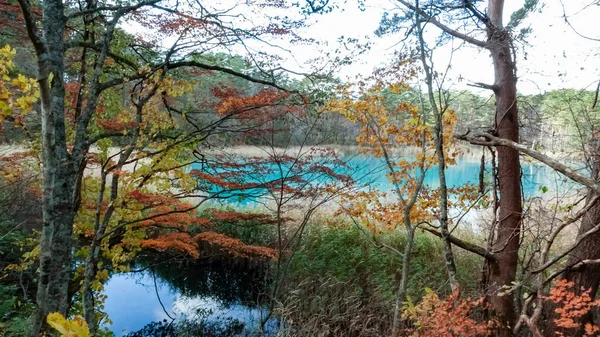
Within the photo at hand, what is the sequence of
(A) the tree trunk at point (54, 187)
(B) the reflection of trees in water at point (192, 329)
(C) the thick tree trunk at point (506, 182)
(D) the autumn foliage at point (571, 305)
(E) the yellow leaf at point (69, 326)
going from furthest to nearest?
(B) the reflection of trees in water at point (192, 329)
(C) the thick tree trunk at point (506, 182)
(D) the autumn foliage at point (571, 305)
(A) the tree trunk at point (54, 187)
(E) the yellow leaf at point (69, 326)

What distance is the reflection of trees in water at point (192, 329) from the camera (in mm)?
5988

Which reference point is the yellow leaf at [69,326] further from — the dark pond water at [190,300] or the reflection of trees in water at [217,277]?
the reflection of trees in water at [217,277]

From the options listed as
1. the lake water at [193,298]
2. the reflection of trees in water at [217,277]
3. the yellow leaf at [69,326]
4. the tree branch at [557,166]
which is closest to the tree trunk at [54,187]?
the yellow leaf at [69,326]

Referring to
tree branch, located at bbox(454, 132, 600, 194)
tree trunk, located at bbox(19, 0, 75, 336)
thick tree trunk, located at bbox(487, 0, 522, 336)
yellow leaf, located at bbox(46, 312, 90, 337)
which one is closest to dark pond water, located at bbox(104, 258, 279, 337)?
tree trunk, located at bbox(19, 0, 75, 336)

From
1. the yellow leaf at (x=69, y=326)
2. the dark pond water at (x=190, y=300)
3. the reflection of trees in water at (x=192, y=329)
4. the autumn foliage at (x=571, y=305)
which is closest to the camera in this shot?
the yellow leaf at (x=69, y=326)

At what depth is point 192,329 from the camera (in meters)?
6.07

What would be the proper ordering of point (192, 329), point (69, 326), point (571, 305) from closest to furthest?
point (69, 326) → point (571, 305) → point (192, 329)

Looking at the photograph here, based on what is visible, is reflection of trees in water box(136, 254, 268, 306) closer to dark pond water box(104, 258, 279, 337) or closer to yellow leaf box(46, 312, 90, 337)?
dark pond water box(104, 258, 279, 337)

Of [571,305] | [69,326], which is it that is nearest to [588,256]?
[571,305]

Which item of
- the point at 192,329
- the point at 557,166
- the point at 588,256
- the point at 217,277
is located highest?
the point at 557,166

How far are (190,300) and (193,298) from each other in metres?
0.10

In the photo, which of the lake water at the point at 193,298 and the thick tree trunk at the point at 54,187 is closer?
the thick tree trunk at the point at 54,187

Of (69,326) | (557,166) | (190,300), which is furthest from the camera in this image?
(190,300)

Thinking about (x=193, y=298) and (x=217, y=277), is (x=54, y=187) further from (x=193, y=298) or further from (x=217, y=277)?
(x=217, y=277)
